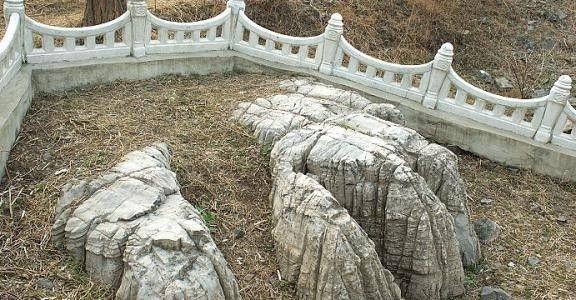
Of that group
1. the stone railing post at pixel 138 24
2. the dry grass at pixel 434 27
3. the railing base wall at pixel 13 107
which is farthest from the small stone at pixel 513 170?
the railing base wall at pixel 13 107

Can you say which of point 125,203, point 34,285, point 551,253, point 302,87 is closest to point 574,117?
point 551,253

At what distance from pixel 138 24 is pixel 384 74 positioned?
3.65 metres

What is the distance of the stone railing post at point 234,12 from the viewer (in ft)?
29.3

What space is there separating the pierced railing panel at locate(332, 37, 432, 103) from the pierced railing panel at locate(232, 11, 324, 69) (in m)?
0.38

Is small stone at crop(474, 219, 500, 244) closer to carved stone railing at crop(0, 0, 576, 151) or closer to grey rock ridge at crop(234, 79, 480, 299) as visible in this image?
grey rock ridge at crop(234, 79, 480, 299)

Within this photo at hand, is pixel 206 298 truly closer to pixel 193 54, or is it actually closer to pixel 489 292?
pixel 489 292

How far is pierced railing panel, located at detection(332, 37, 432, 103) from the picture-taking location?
840 centimetres

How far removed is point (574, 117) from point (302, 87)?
12.1 feet

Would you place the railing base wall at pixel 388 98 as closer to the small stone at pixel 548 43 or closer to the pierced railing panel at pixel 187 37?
the pierced railing panel at pixel 187 37

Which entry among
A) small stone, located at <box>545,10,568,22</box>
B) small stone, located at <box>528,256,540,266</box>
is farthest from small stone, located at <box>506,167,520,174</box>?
small stone, located at <box>545,10,568,22</box>

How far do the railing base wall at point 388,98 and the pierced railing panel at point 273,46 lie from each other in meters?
0.12

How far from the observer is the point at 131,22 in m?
8.00

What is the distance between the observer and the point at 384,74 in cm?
865

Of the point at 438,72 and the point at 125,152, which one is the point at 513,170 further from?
the point at 125,152
